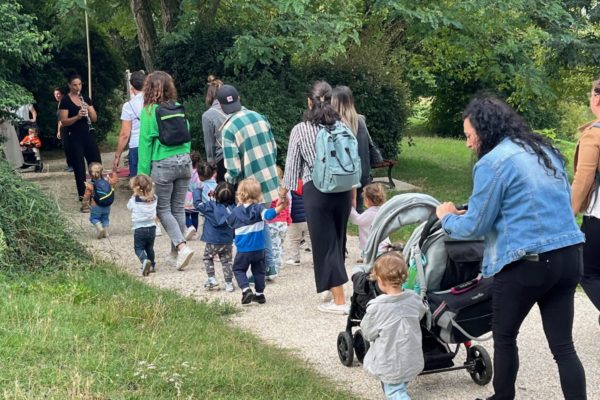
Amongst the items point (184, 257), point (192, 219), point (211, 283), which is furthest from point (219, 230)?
point (192, 219)

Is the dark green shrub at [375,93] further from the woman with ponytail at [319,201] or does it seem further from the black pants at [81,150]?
the woman with ponytail at [319,201]

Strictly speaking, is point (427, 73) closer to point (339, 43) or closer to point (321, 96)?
point (339, 43)

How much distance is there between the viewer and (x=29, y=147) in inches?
641

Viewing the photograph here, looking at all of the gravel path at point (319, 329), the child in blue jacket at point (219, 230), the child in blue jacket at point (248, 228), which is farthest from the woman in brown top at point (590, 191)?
the child in blue jacket at point (219, 230)

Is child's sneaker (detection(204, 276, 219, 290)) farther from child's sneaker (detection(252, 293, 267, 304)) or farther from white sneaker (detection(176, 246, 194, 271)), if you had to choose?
white sneaker (detection(176, 246, 194, 271))

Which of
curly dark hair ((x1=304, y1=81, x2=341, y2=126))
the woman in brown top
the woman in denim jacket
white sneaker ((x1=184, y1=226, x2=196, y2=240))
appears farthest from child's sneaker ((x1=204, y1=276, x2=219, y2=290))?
the woman in denim jacket

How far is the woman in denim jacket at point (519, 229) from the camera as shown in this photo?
180 inches

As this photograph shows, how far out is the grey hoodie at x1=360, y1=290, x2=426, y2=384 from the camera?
202 inches

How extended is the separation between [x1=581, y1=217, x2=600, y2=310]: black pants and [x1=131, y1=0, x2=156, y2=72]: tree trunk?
32.2 ft

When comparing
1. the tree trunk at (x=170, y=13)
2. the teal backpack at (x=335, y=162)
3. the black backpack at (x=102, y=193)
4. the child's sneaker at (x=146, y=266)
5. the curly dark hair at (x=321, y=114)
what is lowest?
the child's sneaker at (x=146, y=266)

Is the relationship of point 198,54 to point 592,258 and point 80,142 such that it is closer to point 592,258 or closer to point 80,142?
point 80,142

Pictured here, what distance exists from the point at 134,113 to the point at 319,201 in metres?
4.27

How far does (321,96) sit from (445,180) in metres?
8.84

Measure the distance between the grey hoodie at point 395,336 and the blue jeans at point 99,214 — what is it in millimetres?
5779
